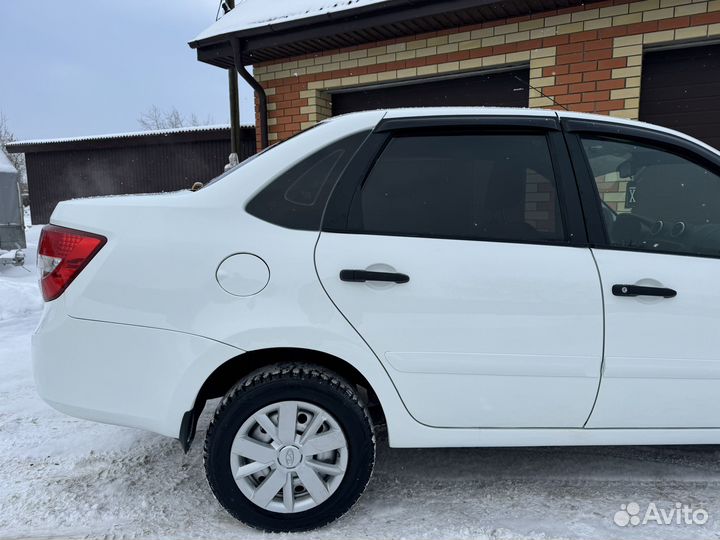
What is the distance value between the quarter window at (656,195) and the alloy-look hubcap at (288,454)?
1451 millimetres

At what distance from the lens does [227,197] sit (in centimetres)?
204

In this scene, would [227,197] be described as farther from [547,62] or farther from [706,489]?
[547,62]

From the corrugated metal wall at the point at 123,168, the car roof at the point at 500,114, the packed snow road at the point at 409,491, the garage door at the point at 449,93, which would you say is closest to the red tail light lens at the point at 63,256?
the packed snow road at the point at 409,491

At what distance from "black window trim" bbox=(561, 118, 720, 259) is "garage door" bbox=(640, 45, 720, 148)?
139 inches

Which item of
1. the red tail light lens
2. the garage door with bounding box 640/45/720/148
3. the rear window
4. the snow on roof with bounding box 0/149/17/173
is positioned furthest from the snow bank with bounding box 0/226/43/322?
the garage door with bounding box 640/45/720/148

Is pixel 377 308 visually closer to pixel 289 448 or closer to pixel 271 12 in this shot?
pixel 289 448

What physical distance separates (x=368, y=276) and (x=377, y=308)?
13 cm

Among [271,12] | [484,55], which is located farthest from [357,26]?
[484,55]

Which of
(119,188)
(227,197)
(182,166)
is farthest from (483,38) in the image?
(119,188)

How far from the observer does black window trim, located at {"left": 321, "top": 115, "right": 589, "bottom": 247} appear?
2016 millimetres

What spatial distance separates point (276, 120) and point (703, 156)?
581cm

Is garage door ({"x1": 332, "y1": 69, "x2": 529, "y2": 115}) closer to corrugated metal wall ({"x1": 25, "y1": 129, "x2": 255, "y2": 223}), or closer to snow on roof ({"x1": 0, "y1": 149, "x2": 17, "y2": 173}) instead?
corrugated metal wall ({"x1": 25, "y1": 129, "x2": 255, "y2": 223})

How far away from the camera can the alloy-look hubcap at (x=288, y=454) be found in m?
2.01

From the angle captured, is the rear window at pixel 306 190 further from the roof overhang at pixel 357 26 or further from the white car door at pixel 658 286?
the roof overhang at pixel 357 26
